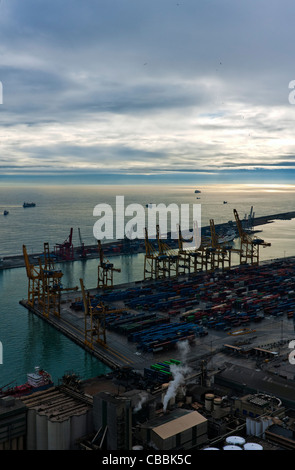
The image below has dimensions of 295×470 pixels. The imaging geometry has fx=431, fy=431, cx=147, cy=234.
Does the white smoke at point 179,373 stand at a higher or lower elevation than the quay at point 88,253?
lower

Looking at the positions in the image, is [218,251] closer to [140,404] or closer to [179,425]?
[140,404]

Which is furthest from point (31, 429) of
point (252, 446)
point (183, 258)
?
point (183, 258)

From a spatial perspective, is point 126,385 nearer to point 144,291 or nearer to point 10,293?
point 144,291

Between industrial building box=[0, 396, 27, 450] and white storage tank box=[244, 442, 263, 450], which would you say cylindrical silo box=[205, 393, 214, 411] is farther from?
industrial building box=[0, 396, 27, 450]

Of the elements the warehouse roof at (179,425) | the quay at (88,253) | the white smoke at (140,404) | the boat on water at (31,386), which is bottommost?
the boat on water at (31,386)

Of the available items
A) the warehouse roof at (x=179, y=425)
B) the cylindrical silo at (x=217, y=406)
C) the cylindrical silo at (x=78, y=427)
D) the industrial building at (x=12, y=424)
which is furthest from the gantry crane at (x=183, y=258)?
the industrial building at (x=12, y=424)

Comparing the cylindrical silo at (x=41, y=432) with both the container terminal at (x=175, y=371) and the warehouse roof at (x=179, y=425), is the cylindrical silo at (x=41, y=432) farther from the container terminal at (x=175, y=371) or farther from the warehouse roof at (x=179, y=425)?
the warehouse roof at (x=179, y=425)
